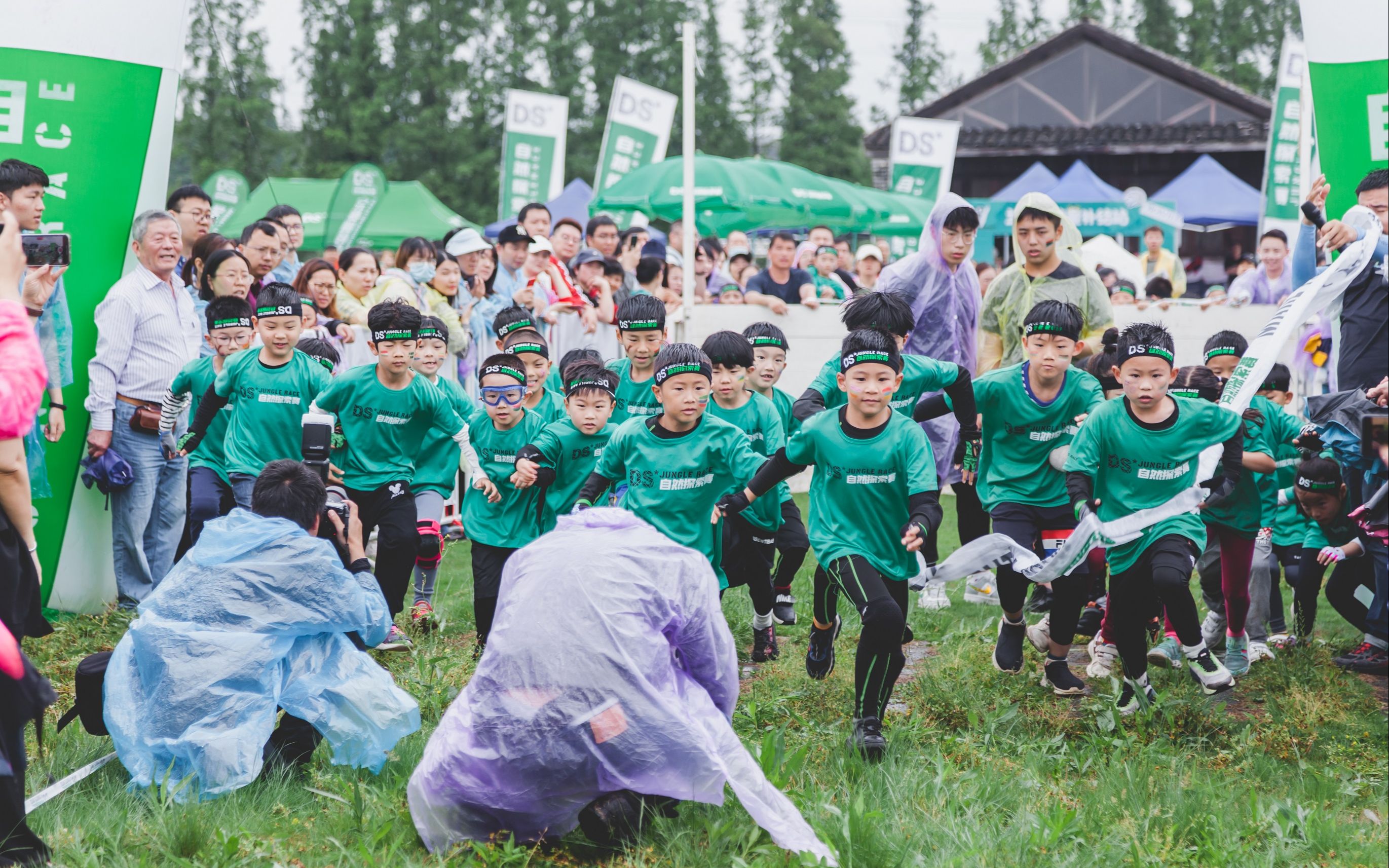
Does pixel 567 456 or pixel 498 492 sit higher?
pixel 567 456

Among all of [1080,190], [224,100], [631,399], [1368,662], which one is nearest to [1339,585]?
[1368,662]

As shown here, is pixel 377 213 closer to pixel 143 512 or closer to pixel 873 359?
pixel 143 512

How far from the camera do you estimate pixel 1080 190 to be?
75.9 ft

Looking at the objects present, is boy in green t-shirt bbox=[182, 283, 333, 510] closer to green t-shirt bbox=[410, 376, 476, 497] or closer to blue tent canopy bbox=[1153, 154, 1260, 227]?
green t-shirt bbox=[410, 376, 476, 497]

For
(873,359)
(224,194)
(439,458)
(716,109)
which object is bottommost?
(439,458)

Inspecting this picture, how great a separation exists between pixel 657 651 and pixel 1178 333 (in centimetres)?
1055

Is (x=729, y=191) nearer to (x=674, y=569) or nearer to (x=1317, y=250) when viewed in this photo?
(x=1317, y=250)

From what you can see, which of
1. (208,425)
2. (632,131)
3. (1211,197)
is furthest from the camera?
(1211,197)

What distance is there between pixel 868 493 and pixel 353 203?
20.5 meters

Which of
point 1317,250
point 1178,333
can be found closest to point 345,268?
point 1317,250

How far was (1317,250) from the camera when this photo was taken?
7152mm

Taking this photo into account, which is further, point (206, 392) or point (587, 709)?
point (206, 392)

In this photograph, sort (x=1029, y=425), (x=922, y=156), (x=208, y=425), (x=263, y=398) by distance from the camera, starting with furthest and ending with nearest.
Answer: (x=922, y=156) < (x=208, y=425) < (x=263, y=398) < (x=1029, y=425)

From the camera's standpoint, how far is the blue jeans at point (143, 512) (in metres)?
7.56
